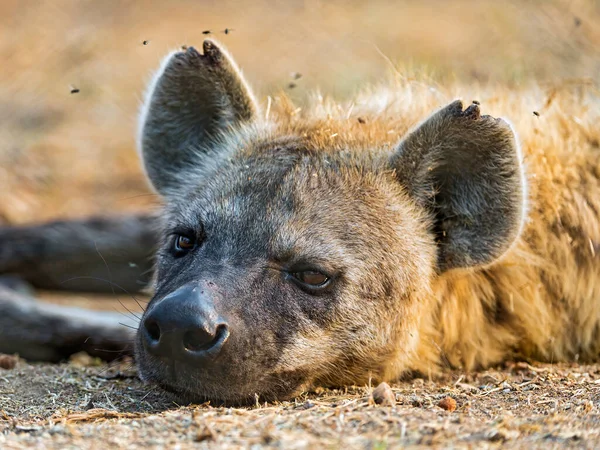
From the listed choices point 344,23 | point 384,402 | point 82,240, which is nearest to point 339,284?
point 384,402

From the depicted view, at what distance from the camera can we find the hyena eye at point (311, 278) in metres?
2.79

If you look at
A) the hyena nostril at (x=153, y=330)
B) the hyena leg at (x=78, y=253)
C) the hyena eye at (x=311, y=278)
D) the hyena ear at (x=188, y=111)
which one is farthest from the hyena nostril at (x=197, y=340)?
the hyena leg at (x=78, y=253)

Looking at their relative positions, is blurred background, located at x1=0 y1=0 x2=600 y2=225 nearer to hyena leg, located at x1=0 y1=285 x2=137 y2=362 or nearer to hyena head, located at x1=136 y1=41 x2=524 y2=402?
hyena leg, located at x1=0 y1=285 x2=137 y2=362

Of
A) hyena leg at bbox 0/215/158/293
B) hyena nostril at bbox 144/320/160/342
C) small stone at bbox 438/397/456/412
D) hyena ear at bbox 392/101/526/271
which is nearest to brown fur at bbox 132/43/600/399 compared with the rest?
hyena ear at bbox 392/101/526/271

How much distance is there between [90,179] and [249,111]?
348 cm

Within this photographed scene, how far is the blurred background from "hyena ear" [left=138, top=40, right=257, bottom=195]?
0.34 metres

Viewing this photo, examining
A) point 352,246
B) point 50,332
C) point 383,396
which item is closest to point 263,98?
point 352,246

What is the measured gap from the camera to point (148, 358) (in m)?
2.61

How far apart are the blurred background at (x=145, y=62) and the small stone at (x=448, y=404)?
1680 mm

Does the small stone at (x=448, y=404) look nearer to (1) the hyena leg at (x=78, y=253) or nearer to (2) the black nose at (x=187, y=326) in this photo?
(2) the black nose at (x=187, y=326)

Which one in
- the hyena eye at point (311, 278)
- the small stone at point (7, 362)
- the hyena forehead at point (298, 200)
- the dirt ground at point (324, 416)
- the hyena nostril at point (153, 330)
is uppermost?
the hyena forehead at point (298, 200)

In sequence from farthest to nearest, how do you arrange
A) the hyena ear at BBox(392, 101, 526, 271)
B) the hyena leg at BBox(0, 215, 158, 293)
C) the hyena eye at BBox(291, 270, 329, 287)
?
1. the hyena leg at BBox(0, 215, 158, 293)
2. the hyena ear at BBox(392, 101, 526, 271)
3. the hyena eye at BBox(291, 270, 329, 287)

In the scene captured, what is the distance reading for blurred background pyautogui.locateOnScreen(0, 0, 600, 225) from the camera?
524 centimetres

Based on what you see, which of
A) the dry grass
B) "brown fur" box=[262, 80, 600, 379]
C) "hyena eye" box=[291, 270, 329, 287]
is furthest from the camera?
"brown fur" box=[262, 80, 600, 379]
